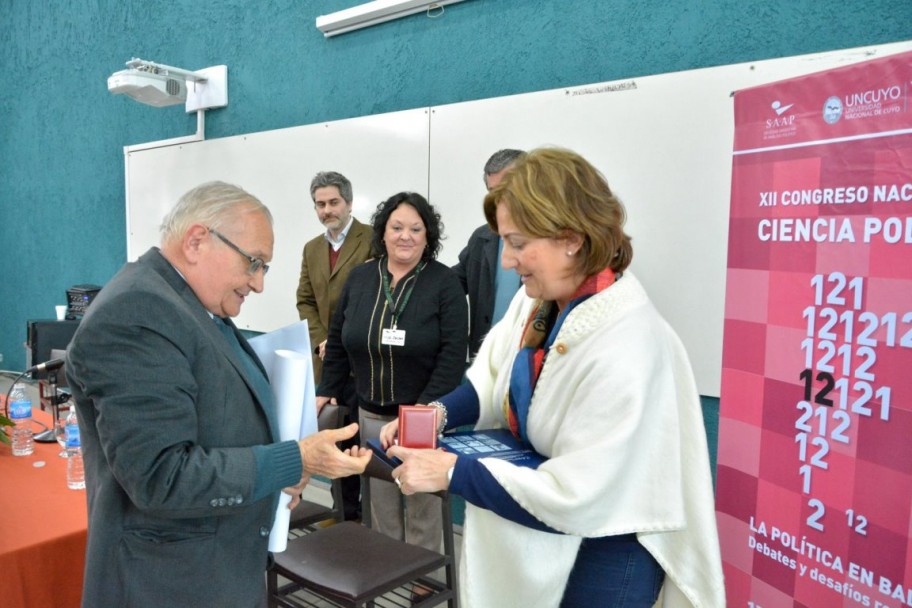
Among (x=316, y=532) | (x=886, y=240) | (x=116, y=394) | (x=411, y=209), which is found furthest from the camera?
(x=411, y=209)

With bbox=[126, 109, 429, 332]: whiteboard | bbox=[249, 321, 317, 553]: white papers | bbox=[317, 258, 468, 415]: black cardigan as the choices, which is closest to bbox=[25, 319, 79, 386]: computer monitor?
bbox=[126, 109, 429, 332]: whiteboard

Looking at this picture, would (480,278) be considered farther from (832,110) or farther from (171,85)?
(171,85)

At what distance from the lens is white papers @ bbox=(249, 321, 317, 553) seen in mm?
1337

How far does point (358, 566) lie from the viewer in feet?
6.41

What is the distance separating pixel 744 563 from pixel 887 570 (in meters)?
0.39

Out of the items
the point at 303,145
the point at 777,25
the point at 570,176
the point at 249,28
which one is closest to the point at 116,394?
the point at 570,176

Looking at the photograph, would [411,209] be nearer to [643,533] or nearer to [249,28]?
[643,533]

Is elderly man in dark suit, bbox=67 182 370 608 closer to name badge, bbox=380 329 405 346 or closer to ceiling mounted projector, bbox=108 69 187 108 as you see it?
name badge, bbox=380 329 405 346

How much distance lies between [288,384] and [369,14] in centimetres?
266

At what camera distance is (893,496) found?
140cm

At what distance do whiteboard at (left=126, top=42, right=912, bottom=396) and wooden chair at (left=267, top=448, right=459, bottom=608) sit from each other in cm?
121

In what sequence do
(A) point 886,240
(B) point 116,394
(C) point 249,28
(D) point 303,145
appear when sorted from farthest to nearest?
(C) point 249,28 → (D) point 303,145 → (A) point 886,240 → (B) point 116,394

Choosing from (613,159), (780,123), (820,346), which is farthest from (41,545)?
(613,159)

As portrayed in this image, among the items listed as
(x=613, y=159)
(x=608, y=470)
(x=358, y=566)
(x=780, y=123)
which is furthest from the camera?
(x=613, y=159)
